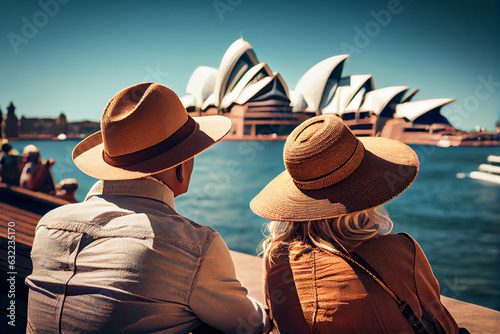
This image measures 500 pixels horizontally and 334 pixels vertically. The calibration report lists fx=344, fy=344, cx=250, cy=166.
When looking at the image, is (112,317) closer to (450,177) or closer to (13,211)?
(13,211)

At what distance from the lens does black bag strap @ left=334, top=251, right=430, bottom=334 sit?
2.28 feet

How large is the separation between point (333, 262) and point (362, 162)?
257 millimetres

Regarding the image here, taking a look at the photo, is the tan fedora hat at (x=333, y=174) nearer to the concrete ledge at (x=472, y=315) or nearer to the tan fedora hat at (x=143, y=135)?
the tan fedora hat at (x=143, y=135)

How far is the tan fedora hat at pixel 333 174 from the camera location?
757 mm

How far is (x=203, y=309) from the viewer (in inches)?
26.2

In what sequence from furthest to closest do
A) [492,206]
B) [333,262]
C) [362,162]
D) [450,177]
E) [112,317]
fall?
[450,177]
[492,206]
[362,162]
[333,262]
[112,317]

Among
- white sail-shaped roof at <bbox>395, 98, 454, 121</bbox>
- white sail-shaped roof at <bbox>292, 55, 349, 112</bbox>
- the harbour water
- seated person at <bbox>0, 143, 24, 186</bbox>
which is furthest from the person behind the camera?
white sail-shaped roof at <bbox>292, 55, 349, 112</bbox>

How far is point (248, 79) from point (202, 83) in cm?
449

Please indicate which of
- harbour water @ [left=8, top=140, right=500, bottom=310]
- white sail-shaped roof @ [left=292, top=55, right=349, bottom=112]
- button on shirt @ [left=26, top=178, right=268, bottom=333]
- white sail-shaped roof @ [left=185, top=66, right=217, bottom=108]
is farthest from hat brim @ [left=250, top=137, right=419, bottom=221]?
white sail-shaped roof @ [left=185, top=66, right=217, bottom=108]

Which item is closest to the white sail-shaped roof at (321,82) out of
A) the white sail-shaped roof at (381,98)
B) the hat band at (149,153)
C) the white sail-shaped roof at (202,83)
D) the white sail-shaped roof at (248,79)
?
the white sail-shaped roof at (381,98)

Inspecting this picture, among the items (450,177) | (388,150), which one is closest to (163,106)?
(388,150)

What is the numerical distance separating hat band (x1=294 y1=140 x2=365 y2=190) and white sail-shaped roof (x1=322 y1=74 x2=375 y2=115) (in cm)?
1893

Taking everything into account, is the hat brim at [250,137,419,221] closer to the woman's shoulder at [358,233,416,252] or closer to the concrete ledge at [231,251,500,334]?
the woman's shoulder at [358,233,416,252]

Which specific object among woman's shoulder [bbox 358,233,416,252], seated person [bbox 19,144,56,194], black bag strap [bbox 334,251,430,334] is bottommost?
seated person [bbox 19,144,56,194]
